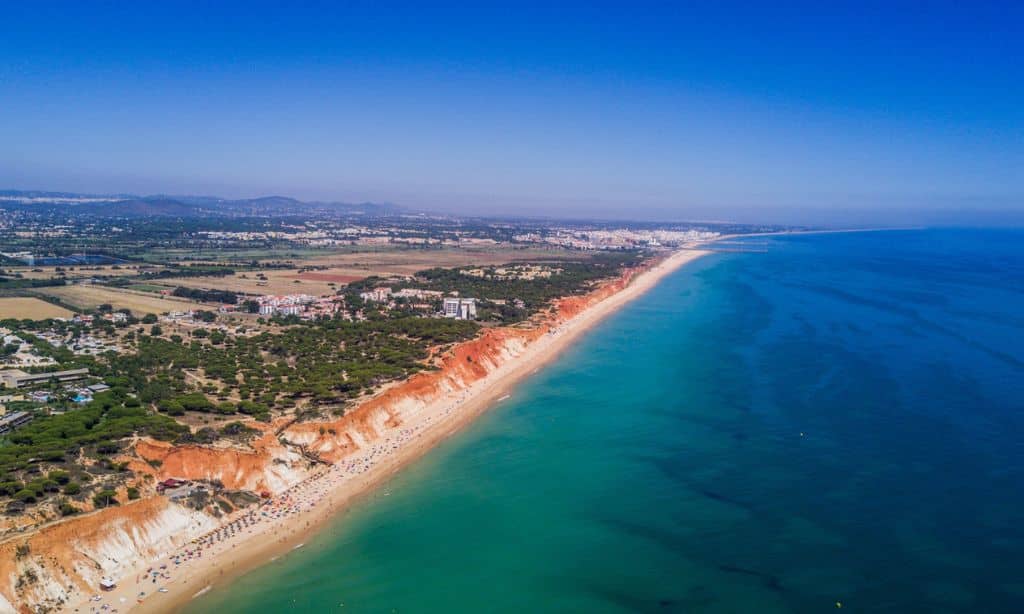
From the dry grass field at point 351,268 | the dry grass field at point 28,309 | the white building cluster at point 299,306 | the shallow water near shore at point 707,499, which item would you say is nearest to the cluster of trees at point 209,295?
the white building cluster at point 299,306

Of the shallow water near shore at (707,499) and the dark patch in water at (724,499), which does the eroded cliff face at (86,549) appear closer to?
the shallow water near shore at (707,499)

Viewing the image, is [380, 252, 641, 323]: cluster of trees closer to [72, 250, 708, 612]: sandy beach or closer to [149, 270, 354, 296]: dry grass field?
[149, 270, 354, 296]: dry grass field

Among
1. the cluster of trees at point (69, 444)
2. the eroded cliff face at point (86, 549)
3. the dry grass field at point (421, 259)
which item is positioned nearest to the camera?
the eroded cliff face at point (86, 549)

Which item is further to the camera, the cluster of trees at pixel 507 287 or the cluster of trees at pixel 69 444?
the cluster of trees at pixel 507 287

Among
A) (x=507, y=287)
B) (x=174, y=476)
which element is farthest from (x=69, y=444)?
(x=507, y=287)

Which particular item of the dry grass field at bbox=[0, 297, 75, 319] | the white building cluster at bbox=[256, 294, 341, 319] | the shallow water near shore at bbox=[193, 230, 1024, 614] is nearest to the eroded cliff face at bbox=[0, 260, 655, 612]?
the shallow water near shore at bbox=[193, 230, 1024, 614]

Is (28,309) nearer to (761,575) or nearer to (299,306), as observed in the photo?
(299,306)

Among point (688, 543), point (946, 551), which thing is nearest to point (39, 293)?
point (688, 543)
